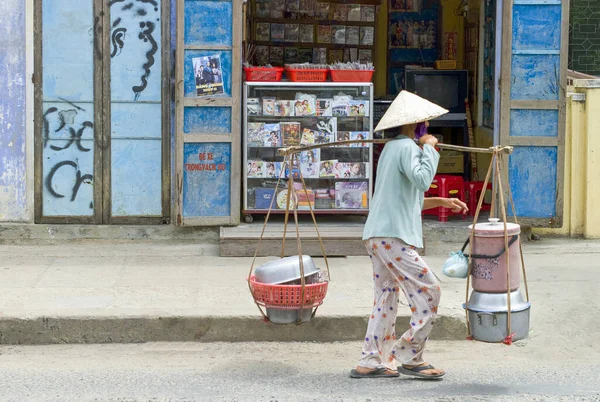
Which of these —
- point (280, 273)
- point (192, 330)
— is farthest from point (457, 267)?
point (192, 330)

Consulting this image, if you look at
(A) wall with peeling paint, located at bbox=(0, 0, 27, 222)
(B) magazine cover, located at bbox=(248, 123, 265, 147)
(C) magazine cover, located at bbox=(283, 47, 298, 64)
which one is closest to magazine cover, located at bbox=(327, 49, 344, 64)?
(C) magazine cover, located at bbox=(283, 47, 298, 64)

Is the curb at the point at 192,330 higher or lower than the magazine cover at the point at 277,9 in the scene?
lower

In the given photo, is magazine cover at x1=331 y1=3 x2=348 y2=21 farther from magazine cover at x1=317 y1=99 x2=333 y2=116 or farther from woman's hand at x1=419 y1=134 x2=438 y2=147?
woman's hand at x1=419 y1=134 x2=438 y2=147

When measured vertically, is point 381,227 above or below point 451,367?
above

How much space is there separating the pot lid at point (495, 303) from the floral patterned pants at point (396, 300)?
224 millimetres

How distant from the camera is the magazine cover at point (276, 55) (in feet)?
45.0

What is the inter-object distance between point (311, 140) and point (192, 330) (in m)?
3.37

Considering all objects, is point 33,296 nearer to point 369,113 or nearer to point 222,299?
point 222,299

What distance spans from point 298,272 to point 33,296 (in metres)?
2.60

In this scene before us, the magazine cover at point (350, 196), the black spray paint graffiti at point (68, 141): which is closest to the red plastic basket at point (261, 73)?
the magazine cover at point (350, 196)

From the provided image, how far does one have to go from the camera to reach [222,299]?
315 inches

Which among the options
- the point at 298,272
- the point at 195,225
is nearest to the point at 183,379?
the point at 298,272

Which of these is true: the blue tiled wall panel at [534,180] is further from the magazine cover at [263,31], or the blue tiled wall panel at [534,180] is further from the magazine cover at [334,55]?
the magazine cover at [263,31]

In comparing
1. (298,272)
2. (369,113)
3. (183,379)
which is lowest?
(183,379)
